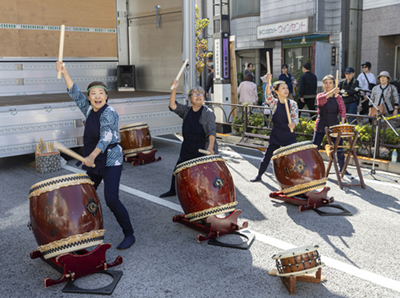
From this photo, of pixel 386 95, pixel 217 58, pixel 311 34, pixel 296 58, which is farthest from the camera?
pixel 296 58

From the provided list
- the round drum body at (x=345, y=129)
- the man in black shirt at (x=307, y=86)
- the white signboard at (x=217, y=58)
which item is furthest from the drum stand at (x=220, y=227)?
the white signboard at (x=217, y=58)

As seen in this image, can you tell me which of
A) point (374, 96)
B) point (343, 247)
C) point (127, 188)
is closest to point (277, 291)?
point (343, 247)

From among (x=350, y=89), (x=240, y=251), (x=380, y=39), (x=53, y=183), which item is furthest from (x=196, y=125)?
(x=380, y=39)

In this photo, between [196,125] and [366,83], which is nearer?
[196,125]

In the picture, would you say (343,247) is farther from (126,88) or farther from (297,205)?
(126,88)

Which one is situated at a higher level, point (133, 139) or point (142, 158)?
point (133, 139)

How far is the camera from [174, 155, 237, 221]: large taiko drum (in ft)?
14.8

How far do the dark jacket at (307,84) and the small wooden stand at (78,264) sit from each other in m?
8.07

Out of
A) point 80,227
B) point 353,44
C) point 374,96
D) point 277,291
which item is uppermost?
point 353,44

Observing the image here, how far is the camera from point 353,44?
671 inches

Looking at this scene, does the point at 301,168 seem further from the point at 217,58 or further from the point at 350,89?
the point at 217,58

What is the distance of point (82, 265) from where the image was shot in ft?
12.5

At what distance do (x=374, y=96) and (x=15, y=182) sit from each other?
7.38 metres

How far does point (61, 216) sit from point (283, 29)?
16651 mm
